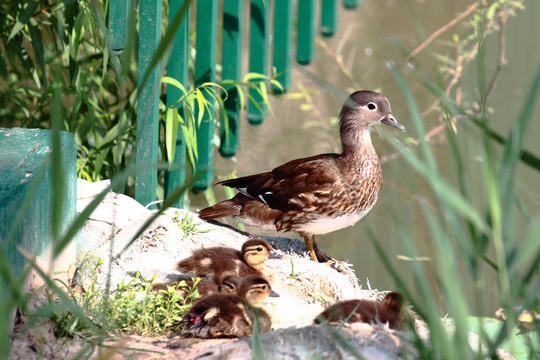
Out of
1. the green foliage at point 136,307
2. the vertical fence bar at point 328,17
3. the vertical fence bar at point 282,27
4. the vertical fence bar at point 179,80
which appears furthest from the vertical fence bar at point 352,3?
the green foliage at point 136,307

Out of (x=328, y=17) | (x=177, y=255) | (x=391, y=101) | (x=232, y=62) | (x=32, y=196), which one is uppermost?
(x=32, y=196)

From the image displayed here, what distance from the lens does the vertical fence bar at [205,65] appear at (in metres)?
5.44

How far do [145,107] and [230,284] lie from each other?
1.26 metres

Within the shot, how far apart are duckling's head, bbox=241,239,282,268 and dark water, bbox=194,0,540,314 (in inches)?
84.6

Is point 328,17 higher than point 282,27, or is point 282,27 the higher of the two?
point 282,27

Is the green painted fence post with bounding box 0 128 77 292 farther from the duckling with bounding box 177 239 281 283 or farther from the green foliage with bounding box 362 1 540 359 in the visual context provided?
the green foliage with bounding box 362 1 540 359

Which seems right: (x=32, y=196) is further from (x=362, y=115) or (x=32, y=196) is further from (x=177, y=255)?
(x=362, y=115)

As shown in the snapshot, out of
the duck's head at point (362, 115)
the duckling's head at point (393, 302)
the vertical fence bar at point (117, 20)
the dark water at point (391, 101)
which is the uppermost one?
the vertical fence bar at point (117, 20)

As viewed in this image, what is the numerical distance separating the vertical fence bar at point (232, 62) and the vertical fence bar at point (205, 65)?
0.89 feet

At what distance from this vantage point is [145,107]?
4.76 metres

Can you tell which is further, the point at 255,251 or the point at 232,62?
the point at 232,62

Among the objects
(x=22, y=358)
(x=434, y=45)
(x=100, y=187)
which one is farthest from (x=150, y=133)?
(x=434, y=45)

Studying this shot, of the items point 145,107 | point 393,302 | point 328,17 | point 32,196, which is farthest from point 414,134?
point 32,196

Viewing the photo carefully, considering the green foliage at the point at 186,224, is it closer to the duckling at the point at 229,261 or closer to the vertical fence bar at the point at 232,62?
the duckling at the point at 229,261
